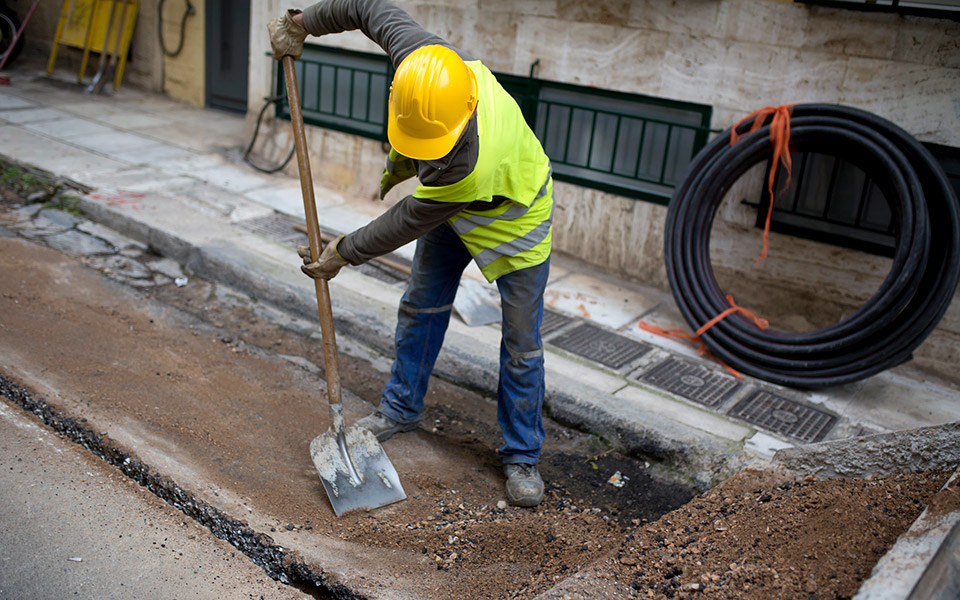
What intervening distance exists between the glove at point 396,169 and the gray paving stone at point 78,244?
9.34ft

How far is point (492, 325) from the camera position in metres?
4.93

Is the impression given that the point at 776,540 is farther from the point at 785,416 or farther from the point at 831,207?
the point at 831,207

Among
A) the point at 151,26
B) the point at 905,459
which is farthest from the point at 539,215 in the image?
the point at 151,26

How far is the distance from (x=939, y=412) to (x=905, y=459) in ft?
5.39

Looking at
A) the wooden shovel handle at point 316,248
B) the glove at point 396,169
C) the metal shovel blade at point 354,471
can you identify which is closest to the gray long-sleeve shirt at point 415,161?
the wooden shovel handle at point 316,248

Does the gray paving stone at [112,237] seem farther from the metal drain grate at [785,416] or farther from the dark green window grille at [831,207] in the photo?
the dark green window grille at [831,207]

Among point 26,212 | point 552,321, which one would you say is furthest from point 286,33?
point 26,212

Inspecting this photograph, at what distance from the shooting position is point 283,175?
7.29 metres

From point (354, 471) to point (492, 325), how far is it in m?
1.78

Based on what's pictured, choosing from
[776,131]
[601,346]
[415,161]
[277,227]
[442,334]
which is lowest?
[601,346]

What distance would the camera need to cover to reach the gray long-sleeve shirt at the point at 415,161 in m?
2.89

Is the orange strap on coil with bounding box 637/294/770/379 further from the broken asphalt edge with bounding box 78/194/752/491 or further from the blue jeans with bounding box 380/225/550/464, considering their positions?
the blue jeans with bounding box 380/225/550/464

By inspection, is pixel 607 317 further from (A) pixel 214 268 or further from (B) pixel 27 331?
(B) pixel 27 331

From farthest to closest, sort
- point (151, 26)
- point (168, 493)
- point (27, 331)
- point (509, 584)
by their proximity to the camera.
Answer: point (151, 26) → point (27, 331) → point (168, 493) → point (509, 584)
